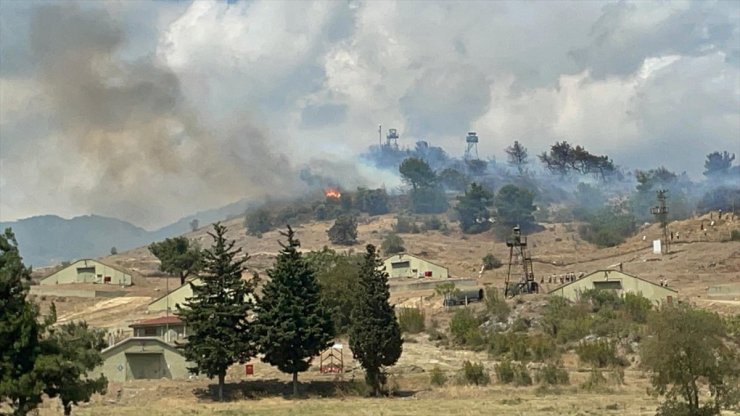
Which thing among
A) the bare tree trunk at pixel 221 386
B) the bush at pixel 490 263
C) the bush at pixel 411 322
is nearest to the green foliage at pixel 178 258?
the bush at pixel 411 322

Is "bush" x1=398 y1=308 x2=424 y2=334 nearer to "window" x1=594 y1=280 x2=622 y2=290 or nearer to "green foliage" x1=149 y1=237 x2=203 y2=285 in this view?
"window" x1=594 y1=280 x2=622 y2=290

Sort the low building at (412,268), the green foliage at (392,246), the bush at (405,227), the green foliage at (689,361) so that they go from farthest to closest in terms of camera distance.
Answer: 1. the bush at (405,227)
2. the green foliage at (392,246)
3. the low building at (412,268)
4. the green foliage at (689,361)

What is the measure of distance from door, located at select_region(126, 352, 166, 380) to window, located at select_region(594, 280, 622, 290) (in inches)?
1646

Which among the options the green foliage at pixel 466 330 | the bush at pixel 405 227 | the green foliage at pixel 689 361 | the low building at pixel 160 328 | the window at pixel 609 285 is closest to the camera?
the green foliage at pixel 689 361

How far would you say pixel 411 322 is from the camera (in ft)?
263

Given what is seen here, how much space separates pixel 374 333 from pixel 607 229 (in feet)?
314

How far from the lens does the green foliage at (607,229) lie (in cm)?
14150

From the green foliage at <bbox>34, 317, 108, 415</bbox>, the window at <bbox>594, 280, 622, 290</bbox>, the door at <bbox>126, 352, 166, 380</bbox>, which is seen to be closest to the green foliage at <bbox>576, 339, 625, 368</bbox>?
the window at <bbox>594, 280, 622, 290</bbox>

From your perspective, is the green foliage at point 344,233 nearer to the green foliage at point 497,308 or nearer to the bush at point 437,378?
the green foliage at point 497,308

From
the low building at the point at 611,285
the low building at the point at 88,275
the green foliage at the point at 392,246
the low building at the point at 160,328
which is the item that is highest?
the green foliage at the point at 392,246

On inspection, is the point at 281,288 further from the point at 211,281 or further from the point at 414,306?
the point at 414,306

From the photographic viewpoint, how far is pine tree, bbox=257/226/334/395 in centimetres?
5856

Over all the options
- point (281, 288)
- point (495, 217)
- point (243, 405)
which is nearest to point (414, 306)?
point (281, 288)

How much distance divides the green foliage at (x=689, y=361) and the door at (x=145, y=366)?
123 ft
